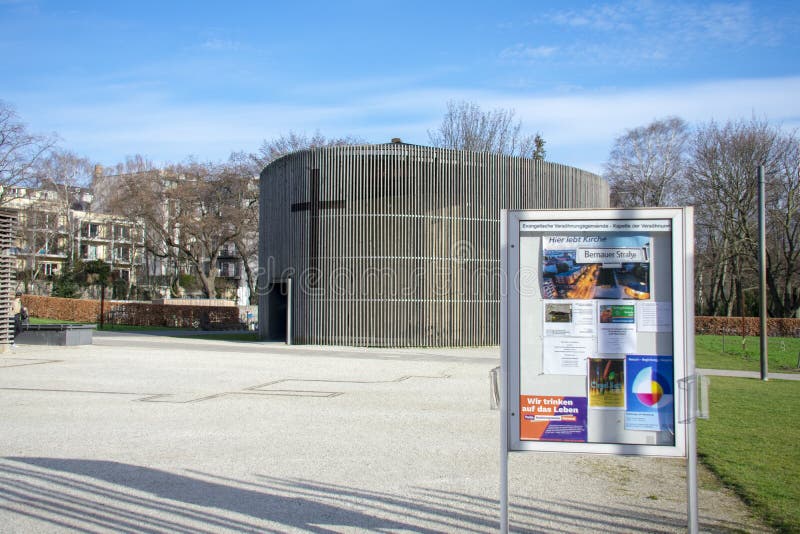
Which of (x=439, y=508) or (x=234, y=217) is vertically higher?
(x=234, y=217)

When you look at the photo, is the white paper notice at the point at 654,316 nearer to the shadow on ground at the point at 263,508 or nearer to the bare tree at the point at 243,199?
the shadow on ground at the point at 263,508

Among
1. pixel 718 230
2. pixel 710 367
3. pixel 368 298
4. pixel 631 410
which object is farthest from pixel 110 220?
pixel 631 410

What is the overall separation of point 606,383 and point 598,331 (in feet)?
1.26

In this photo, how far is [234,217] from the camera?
175ft

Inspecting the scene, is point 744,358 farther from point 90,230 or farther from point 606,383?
point 90,230

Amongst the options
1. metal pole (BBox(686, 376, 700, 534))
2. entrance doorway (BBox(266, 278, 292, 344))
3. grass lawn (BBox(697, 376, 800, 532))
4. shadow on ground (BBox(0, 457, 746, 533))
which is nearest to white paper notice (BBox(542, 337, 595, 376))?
metal pole (BBox(686, 376, 700, 534))

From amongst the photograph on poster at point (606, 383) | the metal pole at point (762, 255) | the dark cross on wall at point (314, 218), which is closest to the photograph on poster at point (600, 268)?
the photograph on poster at point (606, 383)

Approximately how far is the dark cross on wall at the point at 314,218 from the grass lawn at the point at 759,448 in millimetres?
17507

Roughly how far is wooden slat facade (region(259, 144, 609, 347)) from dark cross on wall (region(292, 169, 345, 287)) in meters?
0.04

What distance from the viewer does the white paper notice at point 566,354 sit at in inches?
212

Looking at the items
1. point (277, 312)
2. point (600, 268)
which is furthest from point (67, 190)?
point (600, 268)

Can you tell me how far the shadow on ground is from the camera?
5.63m

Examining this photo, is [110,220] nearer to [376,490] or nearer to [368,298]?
[368,298]

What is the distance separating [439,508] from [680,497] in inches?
91.3
